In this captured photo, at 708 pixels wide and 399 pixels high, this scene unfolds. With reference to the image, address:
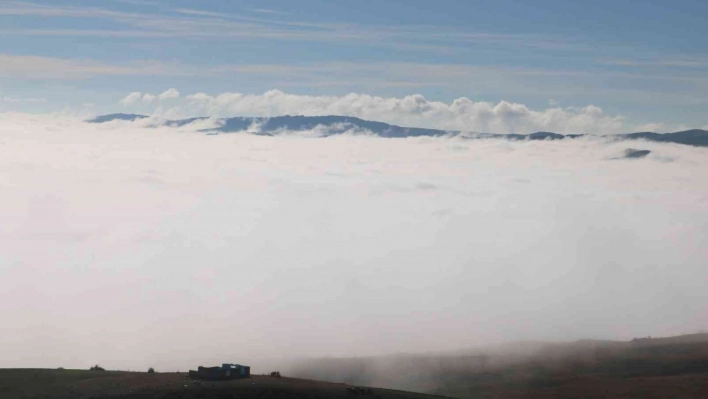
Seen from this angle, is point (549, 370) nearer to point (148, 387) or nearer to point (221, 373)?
point (221, 373)

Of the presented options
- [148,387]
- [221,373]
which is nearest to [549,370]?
[221,373]

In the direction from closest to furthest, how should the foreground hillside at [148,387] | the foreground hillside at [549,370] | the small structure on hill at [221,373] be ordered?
the foreground hillside at [148,387], the small structure on hill at [221,373], the foreground hillside at [549,370]

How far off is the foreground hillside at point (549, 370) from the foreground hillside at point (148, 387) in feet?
103

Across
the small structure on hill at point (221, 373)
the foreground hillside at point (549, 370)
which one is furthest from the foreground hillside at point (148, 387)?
the foreground hillside at point (549, 370)

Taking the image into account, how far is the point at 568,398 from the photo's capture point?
104m

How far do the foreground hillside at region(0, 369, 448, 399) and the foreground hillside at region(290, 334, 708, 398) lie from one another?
103 feet

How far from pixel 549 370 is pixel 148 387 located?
61.6 metres

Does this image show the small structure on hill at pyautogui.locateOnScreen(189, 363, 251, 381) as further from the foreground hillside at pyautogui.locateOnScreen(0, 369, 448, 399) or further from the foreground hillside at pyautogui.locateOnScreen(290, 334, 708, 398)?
the foreground hillside at pyautogui.locateOnScreen(290, 334, 708, 398)

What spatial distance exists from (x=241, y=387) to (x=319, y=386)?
24.2 ft

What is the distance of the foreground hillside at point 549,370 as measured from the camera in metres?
107

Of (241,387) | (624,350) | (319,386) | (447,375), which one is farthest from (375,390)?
(624,350)

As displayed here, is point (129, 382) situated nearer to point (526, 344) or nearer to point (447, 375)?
point (447, 375)

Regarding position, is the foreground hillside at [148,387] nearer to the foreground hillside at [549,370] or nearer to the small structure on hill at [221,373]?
the small structure on hill at [221,373]

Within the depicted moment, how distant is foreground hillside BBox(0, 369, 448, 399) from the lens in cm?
7544
